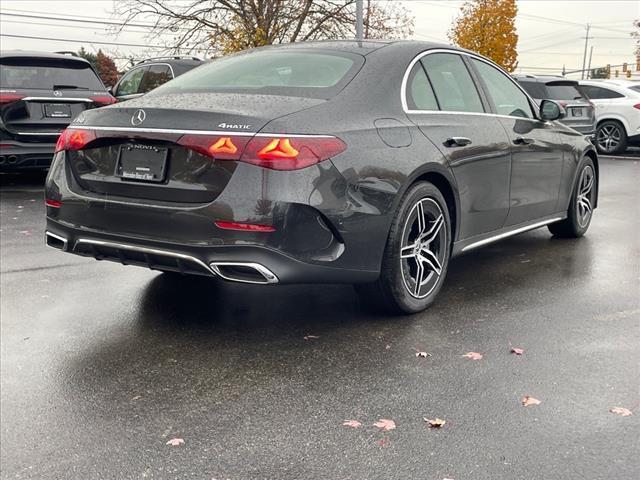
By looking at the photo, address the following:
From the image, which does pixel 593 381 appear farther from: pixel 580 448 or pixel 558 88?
pixel 558 88

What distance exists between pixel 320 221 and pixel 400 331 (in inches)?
35.1

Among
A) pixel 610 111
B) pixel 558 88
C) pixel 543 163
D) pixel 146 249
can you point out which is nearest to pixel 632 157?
pixel 610 111

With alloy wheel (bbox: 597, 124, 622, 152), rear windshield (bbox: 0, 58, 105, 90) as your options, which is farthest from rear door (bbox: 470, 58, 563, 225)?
alloy wheel (bbox: 597, 124, 622, 152)

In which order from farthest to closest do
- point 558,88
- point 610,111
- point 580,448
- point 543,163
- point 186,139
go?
point 610,111
point 558,88
point 543,163
point 186,139
point 580,448

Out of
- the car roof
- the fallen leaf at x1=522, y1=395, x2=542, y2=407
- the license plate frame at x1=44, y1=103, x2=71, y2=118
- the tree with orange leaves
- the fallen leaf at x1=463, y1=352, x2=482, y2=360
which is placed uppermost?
the tree with orange leaves

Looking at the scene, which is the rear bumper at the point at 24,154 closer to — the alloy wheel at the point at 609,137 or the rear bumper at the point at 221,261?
the rear bumper at the point at 221,261

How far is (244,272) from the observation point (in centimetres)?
379

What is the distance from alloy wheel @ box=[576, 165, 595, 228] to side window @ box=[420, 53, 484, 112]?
2154 millimetres

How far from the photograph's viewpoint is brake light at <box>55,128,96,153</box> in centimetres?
425

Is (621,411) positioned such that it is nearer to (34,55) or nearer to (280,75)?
(280,75)

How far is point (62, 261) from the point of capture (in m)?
6.21

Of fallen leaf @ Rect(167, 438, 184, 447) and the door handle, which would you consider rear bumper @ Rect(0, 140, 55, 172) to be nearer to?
the door handle

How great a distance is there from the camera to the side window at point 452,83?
4945 millimetres

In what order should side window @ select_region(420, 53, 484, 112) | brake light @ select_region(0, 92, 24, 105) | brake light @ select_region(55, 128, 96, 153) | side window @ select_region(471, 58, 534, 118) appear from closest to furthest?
brake light @ select_region(55, 128, 96, 153)
side window @ select_region(420, 53, 484, 112)
side window @ select_region(471, 58, 534, 118)
brake light @ select_region(0, 92, 24, 105)
